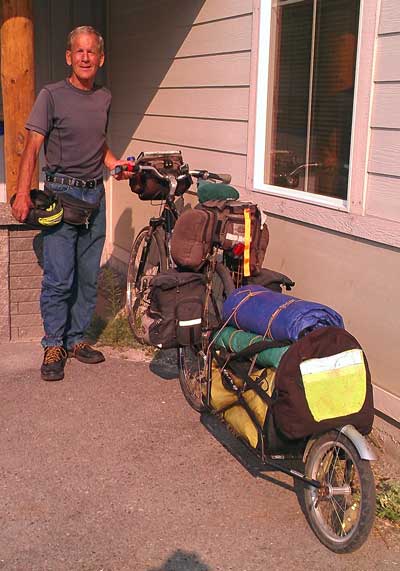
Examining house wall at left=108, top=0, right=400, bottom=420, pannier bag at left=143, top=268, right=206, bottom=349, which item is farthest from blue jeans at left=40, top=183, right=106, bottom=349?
pannier bag at left=143, top=268, right=206, bottom=349

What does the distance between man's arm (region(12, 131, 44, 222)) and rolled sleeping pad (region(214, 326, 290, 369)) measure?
1.67m

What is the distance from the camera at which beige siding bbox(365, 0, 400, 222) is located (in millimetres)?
3648

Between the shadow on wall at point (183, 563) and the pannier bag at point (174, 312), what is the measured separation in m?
1.15

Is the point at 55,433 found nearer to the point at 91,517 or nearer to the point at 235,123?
the point at 91,517

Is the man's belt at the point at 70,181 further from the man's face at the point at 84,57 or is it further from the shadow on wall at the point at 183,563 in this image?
the shadow on wall at the point at 183,563

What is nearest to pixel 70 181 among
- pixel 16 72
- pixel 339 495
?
pixel 16 72

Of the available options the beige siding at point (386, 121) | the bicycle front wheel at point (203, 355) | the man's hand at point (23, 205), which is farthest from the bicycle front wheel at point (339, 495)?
the man's hand at point (23, 205)

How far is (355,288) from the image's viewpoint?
4.05 meters

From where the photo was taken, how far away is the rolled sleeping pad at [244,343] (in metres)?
3.35

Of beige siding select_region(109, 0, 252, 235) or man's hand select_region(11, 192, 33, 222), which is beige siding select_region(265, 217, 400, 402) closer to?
beige siding select_region(109, 0, 252, 235)

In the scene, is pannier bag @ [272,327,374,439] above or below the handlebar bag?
below

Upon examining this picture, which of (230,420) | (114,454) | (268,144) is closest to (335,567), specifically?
(230,420)

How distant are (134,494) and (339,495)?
1.01m

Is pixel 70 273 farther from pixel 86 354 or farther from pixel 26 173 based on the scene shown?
pixel 26 173
